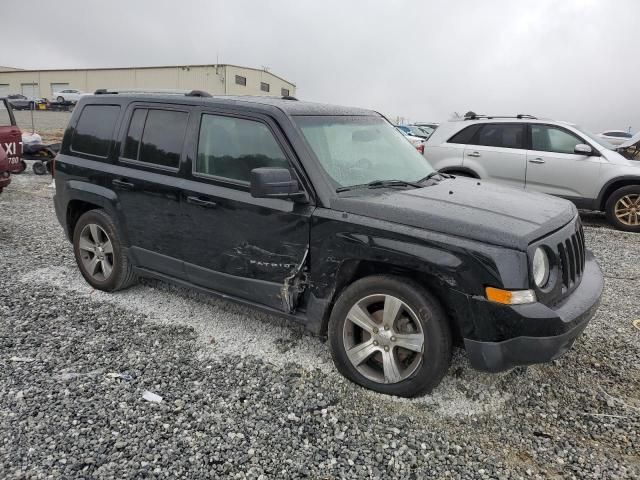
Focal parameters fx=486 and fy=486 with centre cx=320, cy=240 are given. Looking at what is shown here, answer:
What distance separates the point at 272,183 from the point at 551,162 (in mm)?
6770

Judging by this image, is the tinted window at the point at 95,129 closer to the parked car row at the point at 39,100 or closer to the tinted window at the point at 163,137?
the tinted window at the point at 163,137

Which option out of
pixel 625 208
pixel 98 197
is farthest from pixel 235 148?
pixel 625 208

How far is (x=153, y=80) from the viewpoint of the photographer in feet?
176

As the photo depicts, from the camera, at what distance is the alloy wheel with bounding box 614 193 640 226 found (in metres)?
8.14

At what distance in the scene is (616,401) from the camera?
317 cm

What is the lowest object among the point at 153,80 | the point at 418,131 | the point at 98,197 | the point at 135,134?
the point at 98,197

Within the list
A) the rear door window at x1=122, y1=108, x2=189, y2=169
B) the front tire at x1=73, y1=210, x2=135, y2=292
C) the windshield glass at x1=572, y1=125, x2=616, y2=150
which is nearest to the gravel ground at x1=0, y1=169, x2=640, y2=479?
the front tire at x1=73, y1=210, x2=135, y2=292

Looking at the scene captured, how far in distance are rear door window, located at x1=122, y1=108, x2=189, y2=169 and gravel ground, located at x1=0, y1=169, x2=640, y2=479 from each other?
4.48 feet

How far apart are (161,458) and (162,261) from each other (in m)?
1.91

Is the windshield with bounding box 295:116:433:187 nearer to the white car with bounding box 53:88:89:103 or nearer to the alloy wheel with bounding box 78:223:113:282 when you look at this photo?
the alloy wheel with bounding box 78:223:113:282

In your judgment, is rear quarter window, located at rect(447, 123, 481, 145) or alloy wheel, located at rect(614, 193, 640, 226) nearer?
alloy wheel, located at rect(614, 193, 640, 226)

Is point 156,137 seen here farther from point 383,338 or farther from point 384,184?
point 383,338

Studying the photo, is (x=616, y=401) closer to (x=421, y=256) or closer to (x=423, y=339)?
(x=423, y=339)

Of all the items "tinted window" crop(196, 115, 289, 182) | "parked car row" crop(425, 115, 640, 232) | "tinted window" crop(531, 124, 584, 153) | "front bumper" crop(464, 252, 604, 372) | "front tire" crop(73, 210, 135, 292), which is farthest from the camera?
"tinted window" crop(531, 124, 584, 153)
